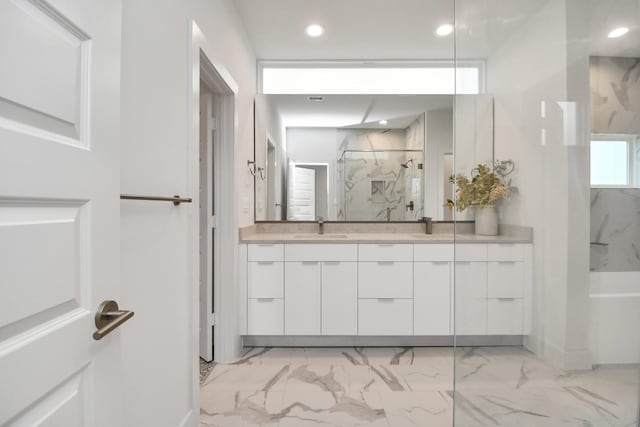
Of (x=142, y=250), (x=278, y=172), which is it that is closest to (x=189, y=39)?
(x=142, y=250)

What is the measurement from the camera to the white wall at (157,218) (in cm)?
110

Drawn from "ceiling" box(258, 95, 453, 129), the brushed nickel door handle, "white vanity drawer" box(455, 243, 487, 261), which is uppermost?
"ceiling" box(258, 95, 453, 129)

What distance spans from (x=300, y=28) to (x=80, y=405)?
2.73 meters

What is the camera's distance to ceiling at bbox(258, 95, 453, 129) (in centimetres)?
309

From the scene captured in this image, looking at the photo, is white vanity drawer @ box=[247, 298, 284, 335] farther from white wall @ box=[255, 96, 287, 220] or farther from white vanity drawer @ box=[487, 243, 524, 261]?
white vanity drawer @ box=[487, 243, 524, 261]

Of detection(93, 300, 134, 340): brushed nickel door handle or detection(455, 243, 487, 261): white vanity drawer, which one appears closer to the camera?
detection(93, 300, 134, 340): brushed nickel door handle

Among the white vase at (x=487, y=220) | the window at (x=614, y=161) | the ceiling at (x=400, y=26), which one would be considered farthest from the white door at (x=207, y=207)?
the window at (x=614, y=161)

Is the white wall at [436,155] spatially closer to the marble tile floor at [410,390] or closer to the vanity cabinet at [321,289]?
the vanity cabinet at [321,289]

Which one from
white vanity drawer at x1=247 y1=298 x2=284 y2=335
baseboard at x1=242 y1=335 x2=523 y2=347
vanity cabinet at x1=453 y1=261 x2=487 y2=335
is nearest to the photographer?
vanity cabinet at x1=453 y1=261 x2=487 y2=335

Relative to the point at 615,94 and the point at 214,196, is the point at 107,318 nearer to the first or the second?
the point at 615,94

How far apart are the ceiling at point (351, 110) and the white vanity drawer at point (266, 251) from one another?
3.94 feet

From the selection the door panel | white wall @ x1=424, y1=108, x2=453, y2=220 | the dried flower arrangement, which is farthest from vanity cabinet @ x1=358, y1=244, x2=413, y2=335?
the door panel

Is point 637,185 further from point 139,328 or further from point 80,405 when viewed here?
point 139,328

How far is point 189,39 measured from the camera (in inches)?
59.4
